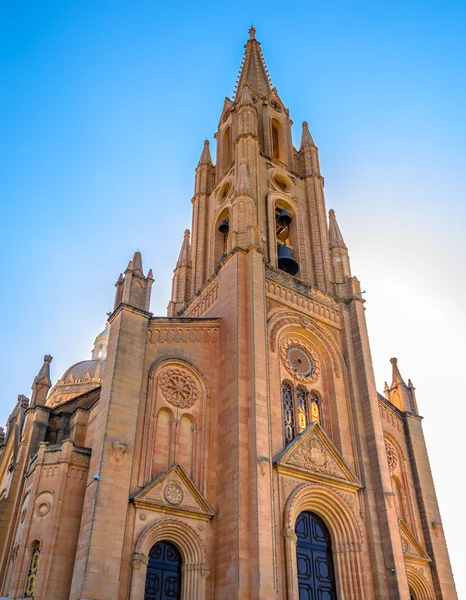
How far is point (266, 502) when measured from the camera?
1969 centimetres

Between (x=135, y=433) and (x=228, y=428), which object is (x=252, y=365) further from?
(x=135, y=433)

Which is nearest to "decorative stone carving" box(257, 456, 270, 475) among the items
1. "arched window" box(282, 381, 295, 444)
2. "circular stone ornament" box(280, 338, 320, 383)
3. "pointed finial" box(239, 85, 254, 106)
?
"arched window" box(282, 381, 295, 444)

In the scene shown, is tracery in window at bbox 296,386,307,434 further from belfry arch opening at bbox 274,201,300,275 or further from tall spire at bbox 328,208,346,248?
tall spire at bbox 328,208,346,248

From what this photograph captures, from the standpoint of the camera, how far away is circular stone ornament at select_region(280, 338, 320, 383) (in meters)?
25.8

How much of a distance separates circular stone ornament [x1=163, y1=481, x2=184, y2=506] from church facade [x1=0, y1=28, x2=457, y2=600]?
54 mm

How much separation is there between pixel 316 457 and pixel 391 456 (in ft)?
23.3

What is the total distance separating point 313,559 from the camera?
70.9 feet

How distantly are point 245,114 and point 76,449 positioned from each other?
74.3 feet

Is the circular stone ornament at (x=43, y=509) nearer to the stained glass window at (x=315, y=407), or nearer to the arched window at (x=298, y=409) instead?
the arched window at (x=298, y=409)

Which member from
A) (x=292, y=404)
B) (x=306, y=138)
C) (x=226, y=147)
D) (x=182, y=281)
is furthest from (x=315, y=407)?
(x=306, y=138)

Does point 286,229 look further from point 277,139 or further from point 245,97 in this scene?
point 245,97

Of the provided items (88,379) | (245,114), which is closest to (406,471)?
(245,114)

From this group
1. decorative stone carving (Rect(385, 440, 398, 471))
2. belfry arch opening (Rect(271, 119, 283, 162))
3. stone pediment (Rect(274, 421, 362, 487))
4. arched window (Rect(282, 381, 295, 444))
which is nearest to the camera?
stone pediment (Rect(274, 421, 362, 487))

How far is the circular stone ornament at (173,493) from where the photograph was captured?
1997 cm
